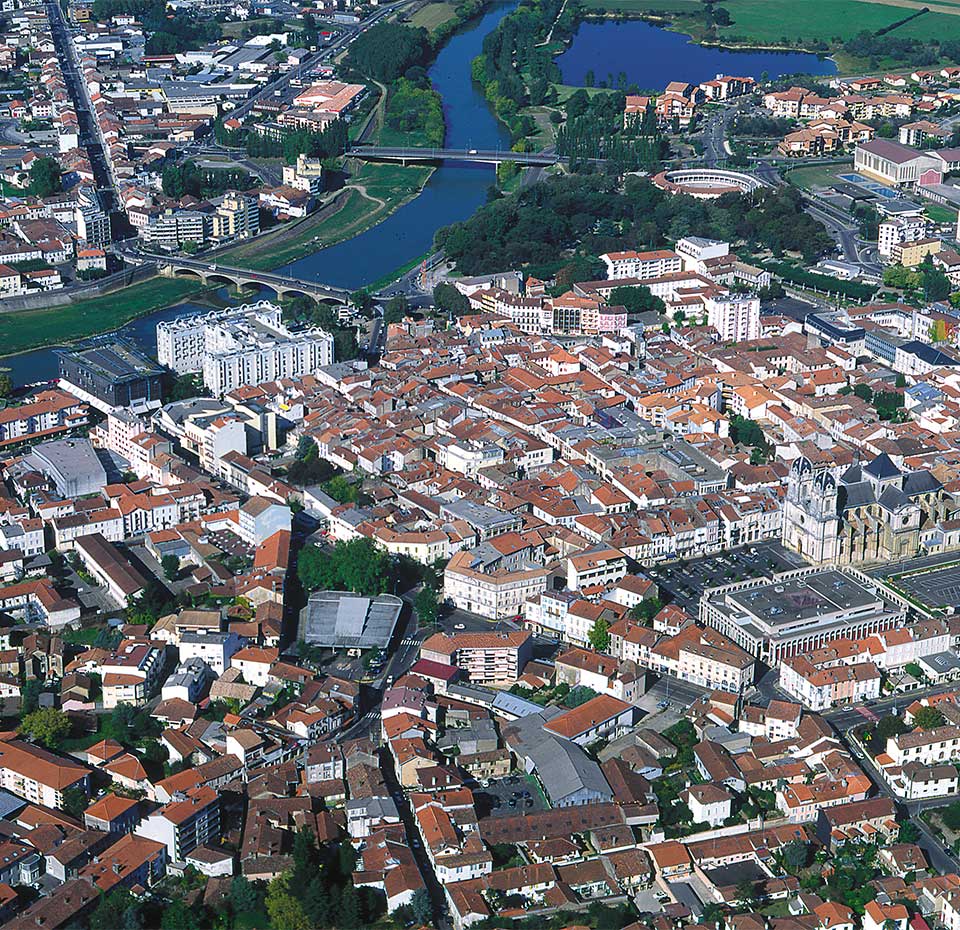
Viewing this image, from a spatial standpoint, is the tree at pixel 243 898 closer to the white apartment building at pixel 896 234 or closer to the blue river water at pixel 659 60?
the white apartment building at pixel 896 234

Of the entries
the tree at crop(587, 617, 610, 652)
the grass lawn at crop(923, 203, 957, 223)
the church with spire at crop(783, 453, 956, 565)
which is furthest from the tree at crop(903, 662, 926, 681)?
the grass lawn at crop(923, 203, 957, 223)

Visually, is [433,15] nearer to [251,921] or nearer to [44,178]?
[44,178]

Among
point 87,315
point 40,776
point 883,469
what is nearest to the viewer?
point 40,776

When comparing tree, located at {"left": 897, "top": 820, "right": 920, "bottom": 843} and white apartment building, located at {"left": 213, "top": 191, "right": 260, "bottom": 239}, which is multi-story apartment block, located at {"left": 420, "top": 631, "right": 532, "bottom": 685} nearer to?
tree, located at {"left": 897, "top": 820, "right": 920, "bottom": 843}

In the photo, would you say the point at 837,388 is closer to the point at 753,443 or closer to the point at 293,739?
the point at 753,443

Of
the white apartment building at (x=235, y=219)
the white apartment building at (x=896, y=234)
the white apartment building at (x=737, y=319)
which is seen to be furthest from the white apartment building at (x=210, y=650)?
the white apartment building at (x=896, y=234)

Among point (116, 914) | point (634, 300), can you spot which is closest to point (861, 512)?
point (634, 300)
